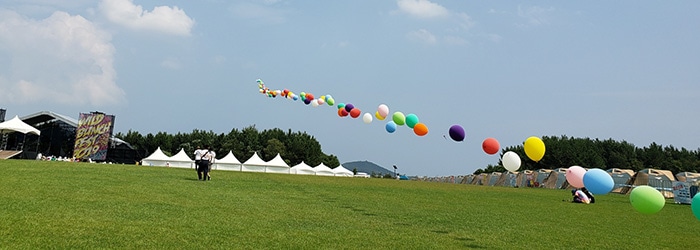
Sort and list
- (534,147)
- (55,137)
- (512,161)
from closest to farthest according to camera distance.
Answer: (534,147)
(512,161)
(55,137)

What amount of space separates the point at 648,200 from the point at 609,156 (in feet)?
253

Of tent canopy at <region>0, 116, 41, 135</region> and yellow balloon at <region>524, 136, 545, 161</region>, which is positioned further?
tent canopy at <region>0, 116, 41, 135</region>

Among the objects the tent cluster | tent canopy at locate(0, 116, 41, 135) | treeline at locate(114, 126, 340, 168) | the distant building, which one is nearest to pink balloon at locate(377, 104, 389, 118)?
the tent cluster

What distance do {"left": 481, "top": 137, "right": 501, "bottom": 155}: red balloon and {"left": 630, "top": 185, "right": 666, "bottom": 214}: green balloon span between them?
2.90 metres

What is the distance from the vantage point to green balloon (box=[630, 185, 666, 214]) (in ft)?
21.9

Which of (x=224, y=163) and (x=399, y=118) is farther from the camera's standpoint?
(x=224, y=163)

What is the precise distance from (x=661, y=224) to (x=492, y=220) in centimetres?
439

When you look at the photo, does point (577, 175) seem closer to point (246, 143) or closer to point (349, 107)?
point (349, 107)

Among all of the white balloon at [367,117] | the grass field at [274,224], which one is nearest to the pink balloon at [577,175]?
the grass field at [274,224]

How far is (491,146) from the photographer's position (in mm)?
9523

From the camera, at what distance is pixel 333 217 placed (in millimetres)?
10273

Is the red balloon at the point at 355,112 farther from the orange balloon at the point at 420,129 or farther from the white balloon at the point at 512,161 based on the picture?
the white balloon at the point at 512,161

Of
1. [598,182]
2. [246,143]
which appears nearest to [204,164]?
[598,182]

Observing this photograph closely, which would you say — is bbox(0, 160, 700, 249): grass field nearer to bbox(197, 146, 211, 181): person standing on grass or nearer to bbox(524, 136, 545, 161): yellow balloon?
bbox(524, 136, 545, 161): yellow balloon
